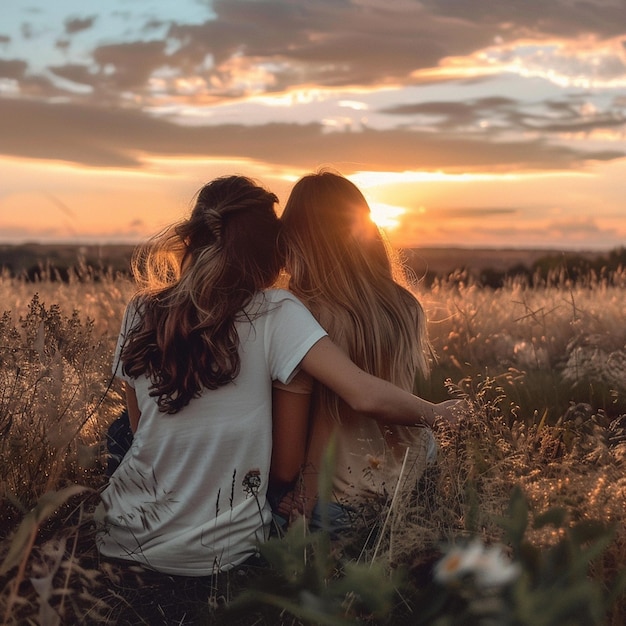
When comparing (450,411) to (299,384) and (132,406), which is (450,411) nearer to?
(299,384)

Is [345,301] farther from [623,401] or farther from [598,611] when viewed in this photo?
[623,401]

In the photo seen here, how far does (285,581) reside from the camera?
1871mm

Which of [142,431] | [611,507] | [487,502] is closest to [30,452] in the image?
[142,431]

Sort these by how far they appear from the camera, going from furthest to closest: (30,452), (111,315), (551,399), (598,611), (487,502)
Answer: (111,315) → (551,399) → (30,452) → (487,502) → (598,611)

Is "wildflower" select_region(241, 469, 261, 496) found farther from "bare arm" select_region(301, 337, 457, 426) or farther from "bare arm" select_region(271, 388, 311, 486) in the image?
"bare arm" select_region(301, 337, 457, 426)

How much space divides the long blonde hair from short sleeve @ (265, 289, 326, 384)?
Result: 32cm

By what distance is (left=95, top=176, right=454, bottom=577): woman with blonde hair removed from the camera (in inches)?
112

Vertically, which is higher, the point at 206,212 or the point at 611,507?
the point at 206,212

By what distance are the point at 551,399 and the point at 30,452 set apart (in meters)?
3.09

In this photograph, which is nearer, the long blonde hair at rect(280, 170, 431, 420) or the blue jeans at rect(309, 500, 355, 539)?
the blue jeans at rect(309, 500, 355, 539)

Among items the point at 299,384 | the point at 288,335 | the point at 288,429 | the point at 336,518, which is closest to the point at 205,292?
the point at 288,335

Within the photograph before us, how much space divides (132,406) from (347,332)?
35.9 inches

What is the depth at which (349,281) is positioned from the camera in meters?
3.30

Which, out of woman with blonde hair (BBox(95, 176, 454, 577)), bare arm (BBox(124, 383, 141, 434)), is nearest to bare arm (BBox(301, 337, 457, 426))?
woman with blonde hair (BBox(95, 176, 454, 577))
